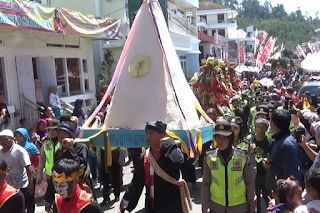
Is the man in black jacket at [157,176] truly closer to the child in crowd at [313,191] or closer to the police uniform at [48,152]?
the child in crowd at [313,191]

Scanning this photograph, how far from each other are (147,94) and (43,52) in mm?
8604

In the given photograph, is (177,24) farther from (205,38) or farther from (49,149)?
(49,149)

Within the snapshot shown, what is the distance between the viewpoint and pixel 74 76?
1409 centimetres

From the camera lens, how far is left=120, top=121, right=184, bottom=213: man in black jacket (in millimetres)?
3400

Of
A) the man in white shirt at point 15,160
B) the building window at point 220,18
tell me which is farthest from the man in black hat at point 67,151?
the building window at point 220,18

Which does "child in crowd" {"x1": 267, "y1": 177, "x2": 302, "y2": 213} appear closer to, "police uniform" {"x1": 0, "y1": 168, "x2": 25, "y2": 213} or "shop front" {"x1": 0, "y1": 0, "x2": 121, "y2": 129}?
"police uniform" {"x1": 0, "y1": 168, "x2": 25, "y2": 213}

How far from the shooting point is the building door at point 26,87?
35.3 feet

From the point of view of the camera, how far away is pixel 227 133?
11.6 feet

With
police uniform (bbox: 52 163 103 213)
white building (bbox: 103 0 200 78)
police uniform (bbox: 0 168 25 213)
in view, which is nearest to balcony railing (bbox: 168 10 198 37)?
white building (bbox: 103 0 200 78)

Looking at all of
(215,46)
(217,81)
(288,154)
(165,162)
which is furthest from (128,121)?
(215,46)

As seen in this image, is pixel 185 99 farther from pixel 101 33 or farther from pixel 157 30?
pixel 101 33

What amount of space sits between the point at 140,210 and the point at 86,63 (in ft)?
32.0

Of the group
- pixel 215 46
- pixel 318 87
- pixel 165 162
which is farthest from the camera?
pixel 215 46

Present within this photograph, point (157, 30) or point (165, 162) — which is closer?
point (165, 162)
